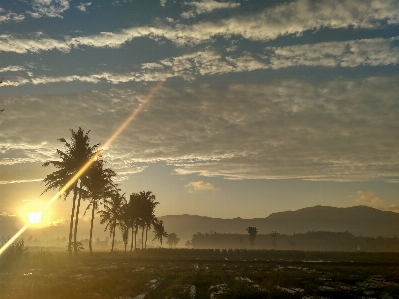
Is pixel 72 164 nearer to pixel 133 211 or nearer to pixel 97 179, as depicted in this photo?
pixel 97 179

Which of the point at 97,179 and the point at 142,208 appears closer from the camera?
the point at 97,179

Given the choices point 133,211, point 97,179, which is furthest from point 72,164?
point 133,211

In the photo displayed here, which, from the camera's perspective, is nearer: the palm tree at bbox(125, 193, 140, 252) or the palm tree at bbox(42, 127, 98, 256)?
the palm tree at bbox(42, 127, 98, 256)

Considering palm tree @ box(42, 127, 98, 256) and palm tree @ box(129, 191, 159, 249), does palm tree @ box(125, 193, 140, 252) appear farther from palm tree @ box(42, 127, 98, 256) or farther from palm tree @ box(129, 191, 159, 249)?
palm tree @ box(42, 127, 98, 256)

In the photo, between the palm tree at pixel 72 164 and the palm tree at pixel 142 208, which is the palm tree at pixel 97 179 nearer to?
the palm tree at pixel 72 164

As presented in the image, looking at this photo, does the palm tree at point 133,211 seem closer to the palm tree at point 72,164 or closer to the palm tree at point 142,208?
the palm tree at point 142,208

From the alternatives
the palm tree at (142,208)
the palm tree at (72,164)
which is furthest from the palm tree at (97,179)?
the palm tree at (142,208)

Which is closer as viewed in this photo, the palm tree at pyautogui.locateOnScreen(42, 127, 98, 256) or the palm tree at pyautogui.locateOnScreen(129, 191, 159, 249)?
the palm tree at pyautogui.locateOnScreen(42, 127, 98, 256)

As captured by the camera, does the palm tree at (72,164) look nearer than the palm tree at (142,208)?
Yes

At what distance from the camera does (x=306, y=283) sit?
84.3 ft

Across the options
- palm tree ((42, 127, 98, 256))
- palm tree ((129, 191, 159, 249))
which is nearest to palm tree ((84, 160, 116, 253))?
palm tree ((42, 127, 98, 256))

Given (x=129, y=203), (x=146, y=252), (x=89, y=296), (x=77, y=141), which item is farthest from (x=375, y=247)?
(x=89, y=296)

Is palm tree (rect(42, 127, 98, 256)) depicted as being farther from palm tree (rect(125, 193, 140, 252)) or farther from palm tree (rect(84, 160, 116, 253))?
palm tree (rect(125, 193, 140, 252))

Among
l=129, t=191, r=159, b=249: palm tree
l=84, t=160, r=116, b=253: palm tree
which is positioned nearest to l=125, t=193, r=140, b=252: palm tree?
l=129, t=191, r=159, b=249: palm tree
